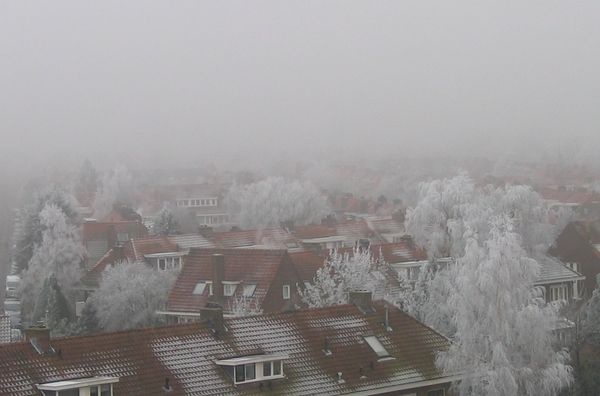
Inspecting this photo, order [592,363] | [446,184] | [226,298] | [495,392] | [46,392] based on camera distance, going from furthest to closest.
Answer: [446,184] → [226,298] → [592,363] → [495,392] → [46,392]

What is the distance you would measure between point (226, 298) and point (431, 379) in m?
19.6

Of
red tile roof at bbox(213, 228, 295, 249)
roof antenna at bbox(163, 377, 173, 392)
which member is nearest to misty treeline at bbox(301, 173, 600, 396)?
roof antenna at bbox(163, 377, 173, 392)

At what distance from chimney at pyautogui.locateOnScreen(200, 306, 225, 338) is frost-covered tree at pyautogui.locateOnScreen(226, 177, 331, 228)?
82.3m

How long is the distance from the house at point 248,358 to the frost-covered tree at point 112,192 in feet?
359

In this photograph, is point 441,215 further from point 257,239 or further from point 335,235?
point 335,235

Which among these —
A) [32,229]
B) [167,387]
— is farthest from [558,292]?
[32,229]

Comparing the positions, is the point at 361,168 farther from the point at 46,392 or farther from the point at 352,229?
the point at 46,392

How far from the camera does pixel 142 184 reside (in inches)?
7160

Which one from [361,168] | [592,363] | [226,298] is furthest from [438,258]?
[361,168]

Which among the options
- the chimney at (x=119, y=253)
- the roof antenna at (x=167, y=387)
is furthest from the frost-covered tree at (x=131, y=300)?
the roof antenna at (x=167, y=387)

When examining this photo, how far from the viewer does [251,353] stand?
3017 centimetres

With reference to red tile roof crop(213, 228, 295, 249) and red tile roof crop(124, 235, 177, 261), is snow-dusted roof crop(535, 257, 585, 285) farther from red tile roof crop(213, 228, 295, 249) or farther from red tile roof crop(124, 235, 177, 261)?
red tile roof crop(124, 235, 177, 261)

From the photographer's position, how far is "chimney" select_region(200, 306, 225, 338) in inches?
1198

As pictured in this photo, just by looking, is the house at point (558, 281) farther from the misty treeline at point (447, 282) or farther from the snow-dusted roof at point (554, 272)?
the misty treeline at point (447, 282)
